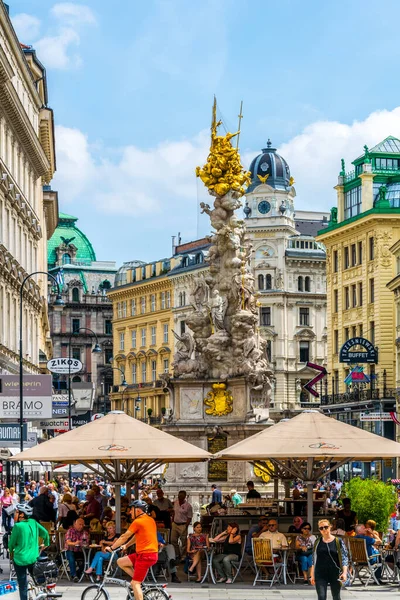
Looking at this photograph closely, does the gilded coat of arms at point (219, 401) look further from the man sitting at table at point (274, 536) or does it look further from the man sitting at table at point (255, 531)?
the man sitting at table at point (274, 536)

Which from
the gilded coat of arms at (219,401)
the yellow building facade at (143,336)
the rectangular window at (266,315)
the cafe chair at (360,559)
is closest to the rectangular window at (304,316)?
the rectangular window at (266,315)

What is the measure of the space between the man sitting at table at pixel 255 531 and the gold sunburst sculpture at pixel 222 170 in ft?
72.0

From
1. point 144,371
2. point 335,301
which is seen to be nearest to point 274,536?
point 335,301

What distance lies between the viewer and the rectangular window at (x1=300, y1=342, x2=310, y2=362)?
123438 millimetres

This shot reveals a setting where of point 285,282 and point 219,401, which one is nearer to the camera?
point 219,401

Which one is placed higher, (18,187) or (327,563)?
(18,187)

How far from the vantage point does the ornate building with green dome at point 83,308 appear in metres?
160

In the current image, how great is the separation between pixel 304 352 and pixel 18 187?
65.0m

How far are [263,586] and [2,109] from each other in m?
34.2

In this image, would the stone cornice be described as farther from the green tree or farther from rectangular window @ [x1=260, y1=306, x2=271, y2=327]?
rectangular window @ [x1=260, y1=306, x2=271, y2=327]

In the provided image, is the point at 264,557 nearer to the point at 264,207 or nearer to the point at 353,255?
the point at 353,255

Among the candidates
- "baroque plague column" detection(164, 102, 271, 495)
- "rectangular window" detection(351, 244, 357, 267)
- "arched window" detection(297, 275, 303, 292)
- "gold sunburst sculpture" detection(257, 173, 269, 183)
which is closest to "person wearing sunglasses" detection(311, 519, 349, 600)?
"baroque plague column" detection(164, 102, 271, 495)

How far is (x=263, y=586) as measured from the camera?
25500 mm

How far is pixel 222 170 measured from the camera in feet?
155
